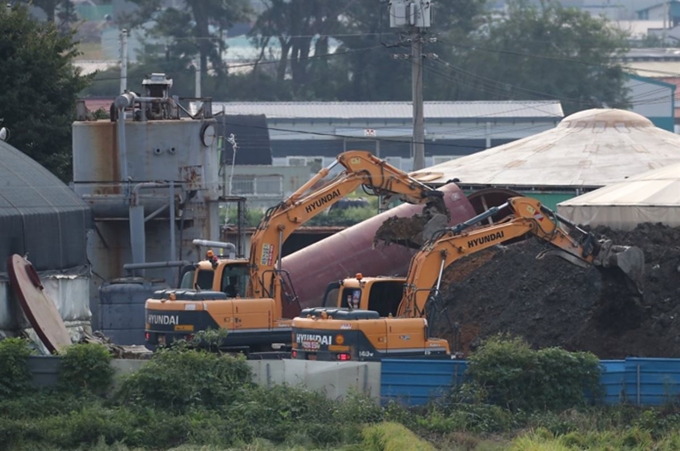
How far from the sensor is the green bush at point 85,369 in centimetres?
2273

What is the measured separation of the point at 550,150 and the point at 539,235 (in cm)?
2135

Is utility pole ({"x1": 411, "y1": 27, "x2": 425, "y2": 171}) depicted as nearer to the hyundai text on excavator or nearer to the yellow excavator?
the hyundai text on excavator

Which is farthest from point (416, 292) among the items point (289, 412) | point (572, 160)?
point (572, 160)

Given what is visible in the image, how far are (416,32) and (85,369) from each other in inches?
940

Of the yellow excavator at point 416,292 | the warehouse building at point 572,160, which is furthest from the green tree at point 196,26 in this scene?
the yellow excavator at point 416,292

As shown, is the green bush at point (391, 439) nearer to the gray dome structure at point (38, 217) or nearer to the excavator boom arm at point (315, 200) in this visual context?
the excavator boom arm at point (315, 200)

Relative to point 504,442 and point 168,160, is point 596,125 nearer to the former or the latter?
point 168,160

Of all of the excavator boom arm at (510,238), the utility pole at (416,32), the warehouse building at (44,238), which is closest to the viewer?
the excavator boom arm at (510,238)

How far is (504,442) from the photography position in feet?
68.3

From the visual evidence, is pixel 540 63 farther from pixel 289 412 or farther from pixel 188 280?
pixel 289 412

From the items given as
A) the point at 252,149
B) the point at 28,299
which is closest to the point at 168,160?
the point at 28,299

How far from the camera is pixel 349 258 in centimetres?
3312

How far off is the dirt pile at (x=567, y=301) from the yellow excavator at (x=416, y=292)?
1037 mm

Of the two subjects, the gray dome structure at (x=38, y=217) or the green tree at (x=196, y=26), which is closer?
the gray dome structure at (x=38, y=217)
